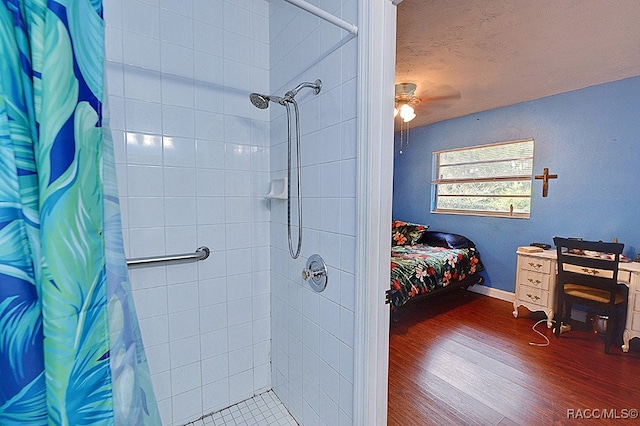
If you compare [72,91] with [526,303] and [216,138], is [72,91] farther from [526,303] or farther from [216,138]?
[526,303]

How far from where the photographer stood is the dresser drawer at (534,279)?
2898mm

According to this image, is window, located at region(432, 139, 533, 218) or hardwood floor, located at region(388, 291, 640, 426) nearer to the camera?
hardwood floor, located at region(388, 291, 640, 426)

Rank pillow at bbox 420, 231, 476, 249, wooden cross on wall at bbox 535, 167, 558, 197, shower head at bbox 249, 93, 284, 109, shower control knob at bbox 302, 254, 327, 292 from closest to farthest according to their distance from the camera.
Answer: shower control knob at bbox 302, 254, 327, 292
shower head at bbox 249, 93, 284, 109
wooden cross on wall at bbox 535, 167, 558, 197
pillow at bbox 420, 231, 476, 249

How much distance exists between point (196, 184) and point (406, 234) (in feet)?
11.1

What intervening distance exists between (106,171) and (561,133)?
422cm

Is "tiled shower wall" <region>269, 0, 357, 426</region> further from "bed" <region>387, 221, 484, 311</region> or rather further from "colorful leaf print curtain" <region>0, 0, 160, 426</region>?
"bed" <region>387, 221, 484, 311</region>

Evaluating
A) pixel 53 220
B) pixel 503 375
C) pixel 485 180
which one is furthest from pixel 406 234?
pixel 53 220

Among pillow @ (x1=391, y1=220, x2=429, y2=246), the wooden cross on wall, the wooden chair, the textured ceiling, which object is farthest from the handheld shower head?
the wooden cross on wall

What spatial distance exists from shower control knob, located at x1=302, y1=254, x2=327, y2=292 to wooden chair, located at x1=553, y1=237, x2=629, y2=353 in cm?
253

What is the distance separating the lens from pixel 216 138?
5.31 ft

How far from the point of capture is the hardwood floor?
1.73 m

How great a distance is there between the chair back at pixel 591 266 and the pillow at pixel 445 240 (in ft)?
4.04

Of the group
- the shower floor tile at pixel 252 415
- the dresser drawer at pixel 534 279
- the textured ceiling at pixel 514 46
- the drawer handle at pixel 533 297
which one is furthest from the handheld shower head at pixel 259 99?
the drawer handle at pixel 533 297

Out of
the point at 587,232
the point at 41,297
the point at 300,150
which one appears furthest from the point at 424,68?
the point at 41,297
